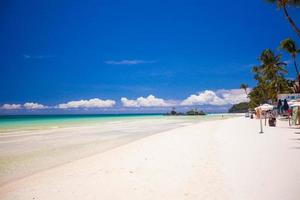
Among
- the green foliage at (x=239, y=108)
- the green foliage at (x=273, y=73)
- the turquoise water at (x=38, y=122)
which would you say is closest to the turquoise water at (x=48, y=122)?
the turquoise water at (x=38, y=122)

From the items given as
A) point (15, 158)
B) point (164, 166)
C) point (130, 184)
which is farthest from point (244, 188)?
point (15, 158)

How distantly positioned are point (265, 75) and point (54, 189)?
2026 inches

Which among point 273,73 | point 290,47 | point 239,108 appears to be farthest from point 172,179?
point 239,108

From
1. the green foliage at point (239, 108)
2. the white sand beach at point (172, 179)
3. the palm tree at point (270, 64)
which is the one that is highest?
the palm tree at point (270, 64)

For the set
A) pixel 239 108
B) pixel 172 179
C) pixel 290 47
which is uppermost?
pixel 290 47

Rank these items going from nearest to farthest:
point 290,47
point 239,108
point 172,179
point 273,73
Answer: point 172,179 → point 290,47 → point 273,73 → point 239,108

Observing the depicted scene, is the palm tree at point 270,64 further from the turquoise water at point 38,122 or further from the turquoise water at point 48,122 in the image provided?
the turquoise water at point 38,122

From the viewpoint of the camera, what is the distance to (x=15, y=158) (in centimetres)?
1161

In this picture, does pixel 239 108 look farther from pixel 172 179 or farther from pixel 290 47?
pixel 172 179

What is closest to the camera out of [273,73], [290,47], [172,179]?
[172,179]

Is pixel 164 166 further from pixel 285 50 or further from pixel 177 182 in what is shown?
pixel 285 50

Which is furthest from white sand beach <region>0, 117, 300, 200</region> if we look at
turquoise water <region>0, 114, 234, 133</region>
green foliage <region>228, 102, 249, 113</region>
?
green foliage <region>228, 102, 249, 113</region>

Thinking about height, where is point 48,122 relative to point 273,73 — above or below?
below

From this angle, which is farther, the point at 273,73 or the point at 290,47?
the point at 273,73
